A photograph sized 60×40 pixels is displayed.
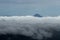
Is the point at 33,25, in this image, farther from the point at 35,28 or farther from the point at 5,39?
the point at 5,39

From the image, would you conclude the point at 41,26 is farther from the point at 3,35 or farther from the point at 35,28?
the point at 3,35

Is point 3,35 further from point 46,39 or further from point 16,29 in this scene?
point 46,39

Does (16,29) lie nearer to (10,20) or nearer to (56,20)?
(10,20)

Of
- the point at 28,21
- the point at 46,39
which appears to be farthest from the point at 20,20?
the point at 46,39

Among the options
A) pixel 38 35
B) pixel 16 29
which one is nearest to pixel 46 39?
pixel 38 35

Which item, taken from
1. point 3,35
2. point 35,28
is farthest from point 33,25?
point 3,35
